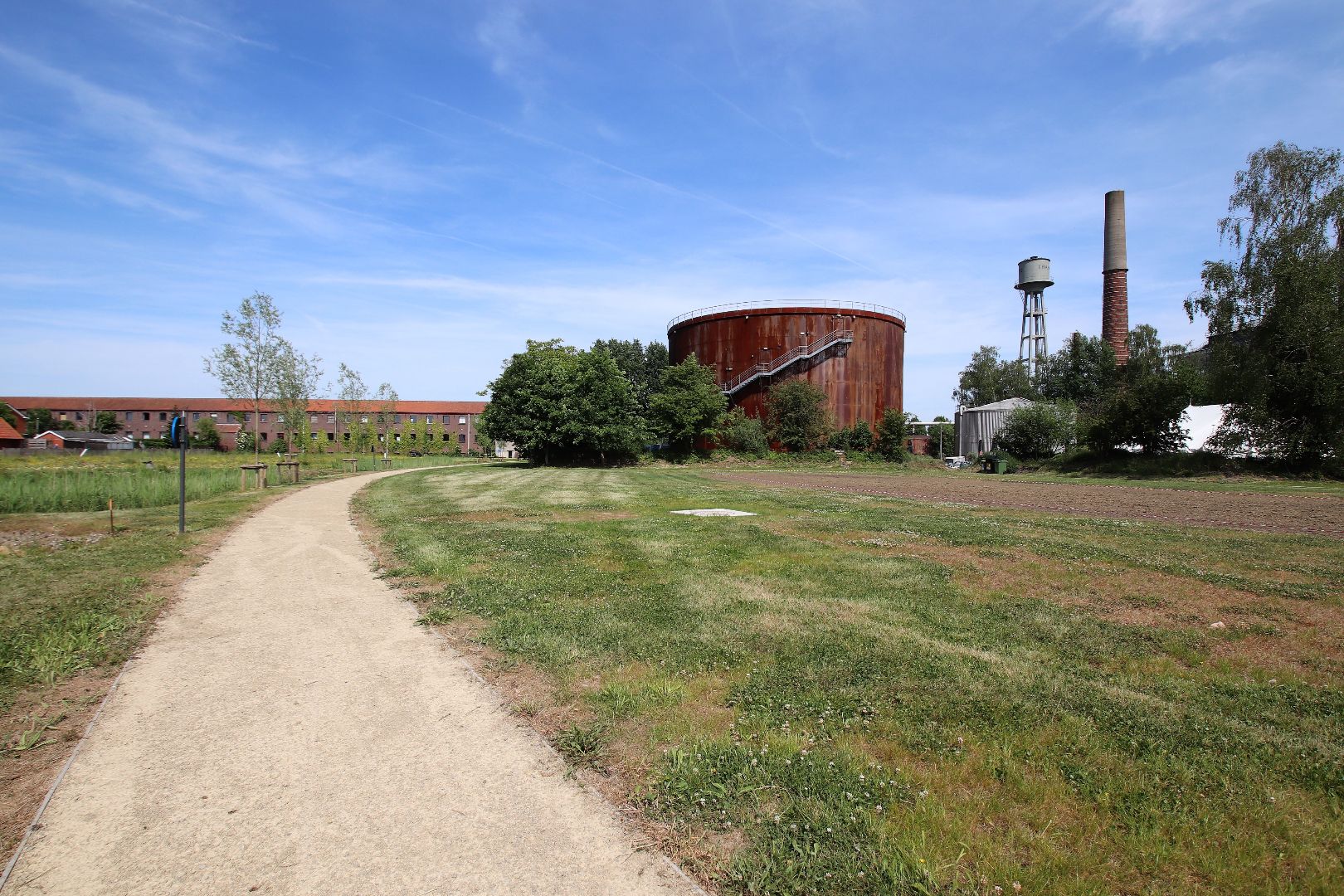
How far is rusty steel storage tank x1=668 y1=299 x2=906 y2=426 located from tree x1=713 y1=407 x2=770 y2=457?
1925 millimetres

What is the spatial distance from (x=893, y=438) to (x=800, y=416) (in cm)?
727

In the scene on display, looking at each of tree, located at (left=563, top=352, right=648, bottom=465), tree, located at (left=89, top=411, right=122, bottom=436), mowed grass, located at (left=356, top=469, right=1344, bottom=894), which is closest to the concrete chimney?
tree, located at (left=563, top=352, right=648, bottom=465)

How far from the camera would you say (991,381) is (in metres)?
82.6

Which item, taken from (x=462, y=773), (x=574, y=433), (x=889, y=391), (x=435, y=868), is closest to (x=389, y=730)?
(x=462, y=773)

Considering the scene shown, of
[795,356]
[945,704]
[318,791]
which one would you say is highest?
[795,356]

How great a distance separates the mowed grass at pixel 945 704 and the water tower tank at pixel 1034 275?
70.7 metres

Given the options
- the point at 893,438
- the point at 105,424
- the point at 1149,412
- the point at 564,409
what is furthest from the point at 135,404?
the point at 1149,412

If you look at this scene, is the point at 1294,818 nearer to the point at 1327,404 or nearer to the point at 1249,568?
the point at 1249,568

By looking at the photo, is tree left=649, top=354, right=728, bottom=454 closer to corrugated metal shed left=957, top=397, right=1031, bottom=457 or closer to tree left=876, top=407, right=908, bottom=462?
tree left=876, top=407, right=908, bottom=462

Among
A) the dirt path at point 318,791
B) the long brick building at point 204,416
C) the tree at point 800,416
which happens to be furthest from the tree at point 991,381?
the dirt path at point 318,791

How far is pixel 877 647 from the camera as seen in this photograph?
5.30 meters

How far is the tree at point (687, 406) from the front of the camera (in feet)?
168

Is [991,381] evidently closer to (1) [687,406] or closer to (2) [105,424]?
(1) [687,406]

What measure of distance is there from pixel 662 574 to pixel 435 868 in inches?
216
